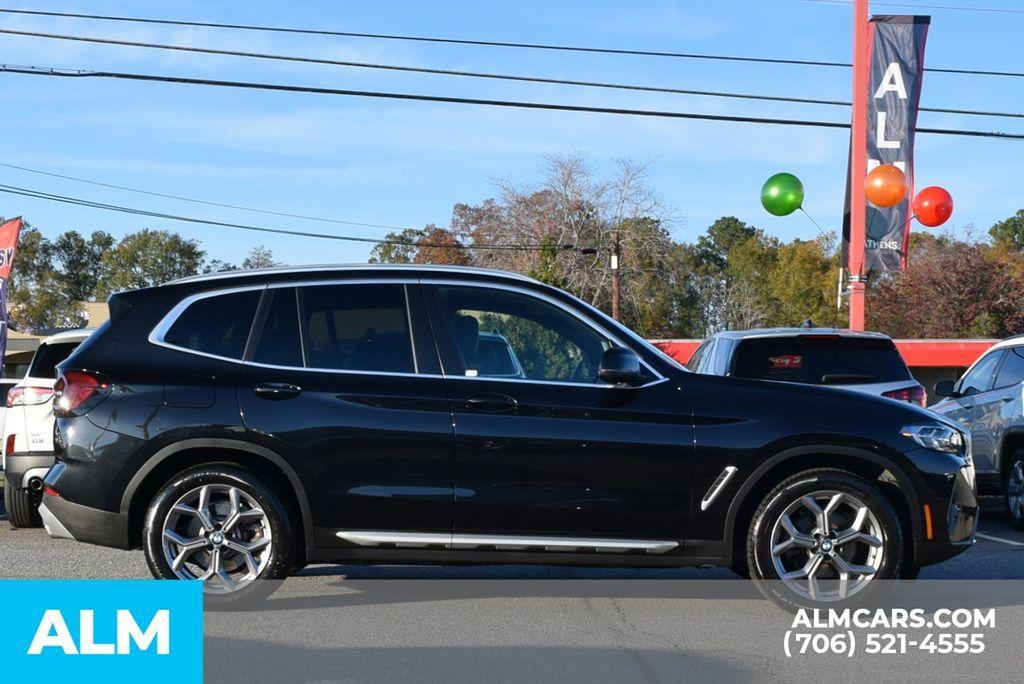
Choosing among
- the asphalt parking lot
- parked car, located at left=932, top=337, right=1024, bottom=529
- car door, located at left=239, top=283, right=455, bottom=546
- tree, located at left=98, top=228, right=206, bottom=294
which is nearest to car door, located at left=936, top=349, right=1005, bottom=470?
parked car, located at left=932, top=337, right=1024, bottom=529

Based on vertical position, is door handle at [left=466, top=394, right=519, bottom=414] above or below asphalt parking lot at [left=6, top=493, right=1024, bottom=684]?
above

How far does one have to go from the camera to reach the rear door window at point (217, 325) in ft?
21.5

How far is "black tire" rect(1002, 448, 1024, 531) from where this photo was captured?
10391mm

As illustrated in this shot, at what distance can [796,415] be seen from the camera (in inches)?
249

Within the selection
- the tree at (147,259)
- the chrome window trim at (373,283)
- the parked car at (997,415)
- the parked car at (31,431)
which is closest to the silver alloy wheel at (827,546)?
the chrome window trim at (373,283)

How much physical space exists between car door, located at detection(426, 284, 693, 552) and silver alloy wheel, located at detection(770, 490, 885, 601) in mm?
580

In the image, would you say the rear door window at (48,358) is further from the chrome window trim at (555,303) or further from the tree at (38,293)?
the tree at (38,293)

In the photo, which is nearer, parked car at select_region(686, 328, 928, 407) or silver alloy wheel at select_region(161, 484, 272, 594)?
silver alloy wheel at select_region(161, 484, 272, 594)

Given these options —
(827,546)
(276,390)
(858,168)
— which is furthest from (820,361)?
(858,168)

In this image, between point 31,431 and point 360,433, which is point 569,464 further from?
point 31,431

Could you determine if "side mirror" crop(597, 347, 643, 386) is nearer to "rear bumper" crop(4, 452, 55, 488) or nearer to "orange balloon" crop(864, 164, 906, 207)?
"rear bumper" crop(4, 452, 55, 488)

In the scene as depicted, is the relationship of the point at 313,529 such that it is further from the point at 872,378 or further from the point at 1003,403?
the point at 1003,403

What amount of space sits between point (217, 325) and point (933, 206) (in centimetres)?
1348

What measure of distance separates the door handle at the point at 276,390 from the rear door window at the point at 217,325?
0.26m
